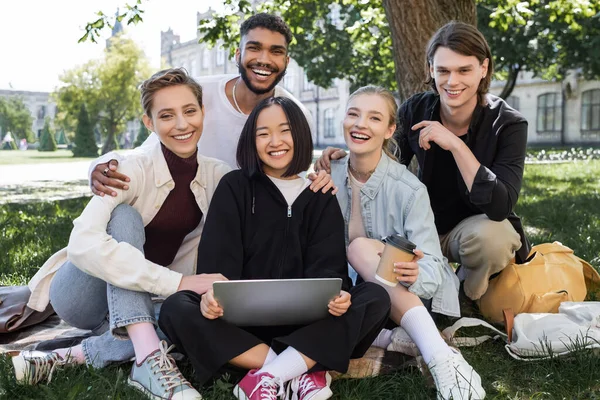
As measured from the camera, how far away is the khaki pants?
10.7ft

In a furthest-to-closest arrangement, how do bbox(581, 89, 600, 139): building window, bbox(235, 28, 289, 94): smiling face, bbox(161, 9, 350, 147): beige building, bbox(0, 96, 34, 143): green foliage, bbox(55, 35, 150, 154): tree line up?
bbox(0, 96, 34, 143): green foliage, bbox(161, 9, 350, 147): beige building, bbox(55, 35, 150, 154): tree, bbox(581, 89, 600, 139): building window, bbox(235, 28, 289, 94): smiling face

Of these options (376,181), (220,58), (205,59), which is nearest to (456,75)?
(376,181)

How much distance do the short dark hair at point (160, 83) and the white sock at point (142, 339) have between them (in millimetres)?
1049

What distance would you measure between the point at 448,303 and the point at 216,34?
276 inches

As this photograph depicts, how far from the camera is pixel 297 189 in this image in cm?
292

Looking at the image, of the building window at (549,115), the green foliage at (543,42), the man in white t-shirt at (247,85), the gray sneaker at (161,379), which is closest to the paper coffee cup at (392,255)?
the gray sneaker at (161,379)

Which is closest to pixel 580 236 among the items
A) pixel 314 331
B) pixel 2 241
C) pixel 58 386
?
pixel 314 331

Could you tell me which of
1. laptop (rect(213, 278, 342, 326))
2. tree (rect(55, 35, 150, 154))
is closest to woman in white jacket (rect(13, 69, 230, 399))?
laptop (rect(213, 278, 342, 326))

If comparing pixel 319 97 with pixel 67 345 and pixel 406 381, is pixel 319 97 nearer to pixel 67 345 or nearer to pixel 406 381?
pixel 67 345

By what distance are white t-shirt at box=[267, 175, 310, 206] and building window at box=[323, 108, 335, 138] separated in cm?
4585

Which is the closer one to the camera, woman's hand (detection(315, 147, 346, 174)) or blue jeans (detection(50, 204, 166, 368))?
blue jeans (detection(50, 204, 166, 368))

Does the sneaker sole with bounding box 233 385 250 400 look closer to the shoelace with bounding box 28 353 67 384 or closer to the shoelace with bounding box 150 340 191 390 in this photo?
the shoelace with bounding box 150 340 191 390

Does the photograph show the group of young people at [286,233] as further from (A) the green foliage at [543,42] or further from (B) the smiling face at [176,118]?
(A) the green foliage at [543,42]

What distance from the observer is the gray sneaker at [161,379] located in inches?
94.8
